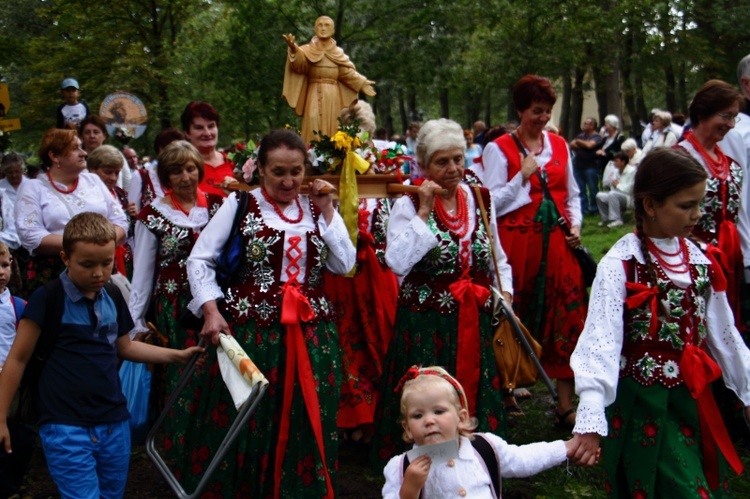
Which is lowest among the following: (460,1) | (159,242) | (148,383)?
(148,383)

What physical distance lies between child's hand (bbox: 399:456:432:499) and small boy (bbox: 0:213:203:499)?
1550 mm

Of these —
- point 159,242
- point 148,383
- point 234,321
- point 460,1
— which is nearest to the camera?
point 234,321

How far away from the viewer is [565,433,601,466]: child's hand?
3.53 meters

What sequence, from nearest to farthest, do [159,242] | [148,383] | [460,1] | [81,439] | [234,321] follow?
[81,439]
[234,321]
[159,242]
[148,383]
[460,1]

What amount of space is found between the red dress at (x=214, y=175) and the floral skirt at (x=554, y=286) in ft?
7.09

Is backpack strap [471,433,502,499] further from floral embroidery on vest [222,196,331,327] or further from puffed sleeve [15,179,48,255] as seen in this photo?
puffed sleeve [15,179,48,255]

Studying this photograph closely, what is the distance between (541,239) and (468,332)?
146 cm

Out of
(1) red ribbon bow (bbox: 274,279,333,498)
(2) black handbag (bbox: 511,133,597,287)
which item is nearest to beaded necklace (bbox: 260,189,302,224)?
(1) red ribbon bow (bbox: 274,279,333,498)

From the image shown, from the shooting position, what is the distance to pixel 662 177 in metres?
3.86

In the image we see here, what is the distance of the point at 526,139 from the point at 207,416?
329cm

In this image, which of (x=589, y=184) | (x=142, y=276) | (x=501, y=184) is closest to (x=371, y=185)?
(x=501, y=184)

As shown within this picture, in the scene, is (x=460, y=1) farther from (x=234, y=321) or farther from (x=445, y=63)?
(x=234, y=321)

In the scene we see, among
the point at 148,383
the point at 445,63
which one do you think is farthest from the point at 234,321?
the point at 445,63

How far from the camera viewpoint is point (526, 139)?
271 inches
